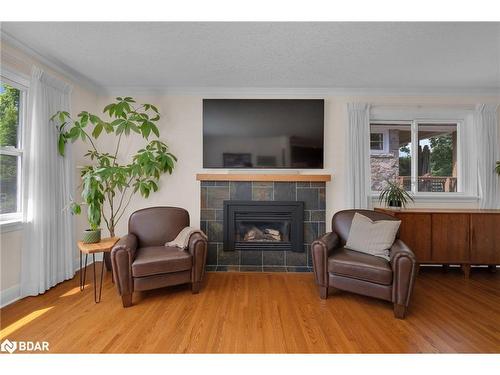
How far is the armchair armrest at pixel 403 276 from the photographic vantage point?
223 centimetres

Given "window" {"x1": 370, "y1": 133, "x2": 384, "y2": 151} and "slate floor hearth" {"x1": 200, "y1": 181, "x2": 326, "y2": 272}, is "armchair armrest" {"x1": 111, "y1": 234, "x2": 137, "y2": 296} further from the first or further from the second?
"window" {"x1": 370, "y1": 133, "x2": 384, "y2": 151}

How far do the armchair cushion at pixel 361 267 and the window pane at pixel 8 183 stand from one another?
340 cm

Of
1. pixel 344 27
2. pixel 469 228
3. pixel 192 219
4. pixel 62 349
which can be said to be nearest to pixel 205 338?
pixel 62 349

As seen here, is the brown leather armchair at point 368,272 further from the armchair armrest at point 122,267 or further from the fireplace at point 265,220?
the armchair armrest at point 122,267

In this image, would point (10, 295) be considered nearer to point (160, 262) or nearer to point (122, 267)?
point (122, 267)

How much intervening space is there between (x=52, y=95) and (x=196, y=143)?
1.77 m

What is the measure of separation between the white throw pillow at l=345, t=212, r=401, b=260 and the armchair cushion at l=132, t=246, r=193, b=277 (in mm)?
1838

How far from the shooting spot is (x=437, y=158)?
12.9 feet

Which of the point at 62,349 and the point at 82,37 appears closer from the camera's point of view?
the point at 62,349

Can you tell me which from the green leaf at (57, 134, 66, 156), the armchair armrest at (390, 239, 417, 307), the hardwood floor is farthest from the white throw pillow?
the green leaf at (57, 134, 66, 156)

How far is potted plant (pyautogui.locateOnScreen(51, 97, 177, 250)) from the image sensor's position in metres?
2.71

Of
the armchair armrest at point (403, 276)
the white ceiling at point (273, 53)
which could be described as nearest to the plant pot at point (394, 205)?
the armchair armrest at point (403, 276)

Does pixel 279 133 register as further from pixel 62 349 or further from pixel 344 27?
pixel 62 349
